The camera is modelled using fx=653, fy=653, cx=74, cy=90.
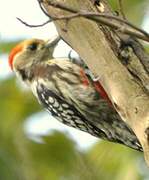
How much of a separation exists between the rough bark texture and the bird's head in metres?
1.47

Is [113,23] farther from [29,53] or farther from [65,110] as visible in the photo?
[29,53]

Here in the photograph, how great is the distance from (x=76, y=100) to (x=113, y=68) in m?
1.37

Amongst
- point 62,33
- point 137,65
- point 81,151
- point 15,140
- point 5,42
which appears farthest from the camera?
point 5,42

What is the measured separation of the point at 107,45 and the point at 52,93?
1.36 meters

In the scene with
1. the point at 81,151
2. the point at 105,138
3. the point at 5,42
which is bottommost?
the point at 105,138

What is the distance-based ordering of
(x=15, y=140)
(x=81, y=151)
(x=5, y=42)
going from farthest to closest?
(x=5, y=42) → (x=15, y=140) → (x=81, y=151)

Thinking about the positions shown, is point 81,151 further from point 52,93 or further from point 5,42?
point 5,42

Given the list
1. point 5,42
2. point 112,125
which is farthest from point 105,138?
point 5,42

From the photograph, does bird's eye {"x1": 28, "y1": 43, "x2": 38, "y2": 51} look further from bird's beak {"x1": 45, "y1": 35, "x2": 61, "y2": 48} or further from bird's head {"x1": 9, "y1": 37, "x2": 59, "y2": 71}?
bird's beak {"x1": 45, "y1": 35, "x2": 61, "y2": 48}

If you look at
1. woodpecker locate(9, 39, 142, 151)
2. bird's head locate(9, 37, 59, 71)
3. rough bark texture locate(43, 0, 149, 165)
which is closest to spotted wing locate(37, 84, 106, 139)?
woodpecker locate(9, 39, 142, 151)

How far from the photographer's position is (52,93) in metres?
4.58

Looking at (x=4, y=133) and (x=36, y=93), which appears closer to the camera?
(x=4, y=133)

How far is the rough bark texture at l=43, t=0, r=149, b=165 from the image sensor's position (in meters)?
3.08

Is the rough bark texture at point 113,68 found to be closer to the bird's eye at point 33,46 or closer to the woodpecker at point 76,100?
the woodpecker at point 76,100
